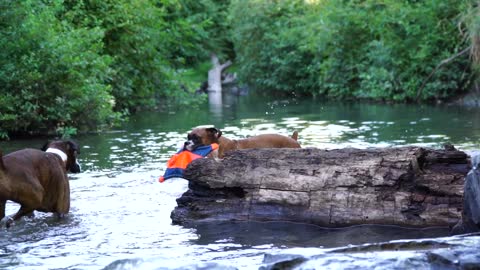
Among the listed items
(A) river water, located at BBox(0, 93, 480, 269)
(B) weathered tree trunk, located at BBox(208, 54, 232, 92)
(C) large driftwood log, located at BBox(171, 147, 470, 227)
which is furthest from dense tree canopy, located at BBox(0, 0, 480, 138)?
(C) large driftwood log, located at BBox(171, 147, 470, 227)

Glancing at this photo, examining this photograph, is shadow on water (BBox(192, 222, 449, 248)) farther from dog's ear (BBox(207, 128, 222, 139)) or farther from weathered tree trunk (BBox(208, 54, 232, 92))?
weathered tree trunk (BBox(208, 54, 232, 92))

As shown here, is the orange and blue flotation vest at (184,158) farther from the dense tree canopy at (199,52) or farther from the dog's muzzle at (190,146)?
the dense tree canopy at (199,52)

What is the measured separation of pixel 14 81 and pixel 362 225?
12229mm

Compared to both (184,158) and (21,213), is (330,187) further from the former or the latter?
(21,213)

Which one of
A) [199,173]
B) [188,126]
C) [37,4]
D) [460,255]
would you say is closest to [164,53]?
[188,126]

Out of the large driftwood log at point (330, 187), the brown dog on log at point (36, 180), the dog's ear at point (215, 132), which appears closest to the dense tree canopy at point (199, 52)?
the dog's ear at point (215, 132)

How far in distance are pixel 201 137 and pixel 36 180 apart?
272 centimetres

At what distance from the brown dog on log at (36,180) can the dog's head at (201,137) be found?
1.71 meters

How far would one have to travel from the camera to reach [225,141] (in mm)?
12781

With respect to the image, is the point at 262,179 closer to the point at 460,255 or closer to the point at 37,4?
the point at 460,255

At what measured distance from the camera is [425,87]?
32.9 metres

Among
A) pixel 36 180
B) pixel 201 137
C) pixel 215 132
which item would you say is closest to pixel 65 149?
pixel 36 180

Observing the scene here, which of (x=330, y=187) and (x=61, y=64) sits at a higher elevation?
(x=61, y=64)

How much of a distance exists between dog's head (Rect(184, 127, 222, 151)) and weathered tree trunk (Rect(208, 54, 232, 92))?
41367 millimetres
